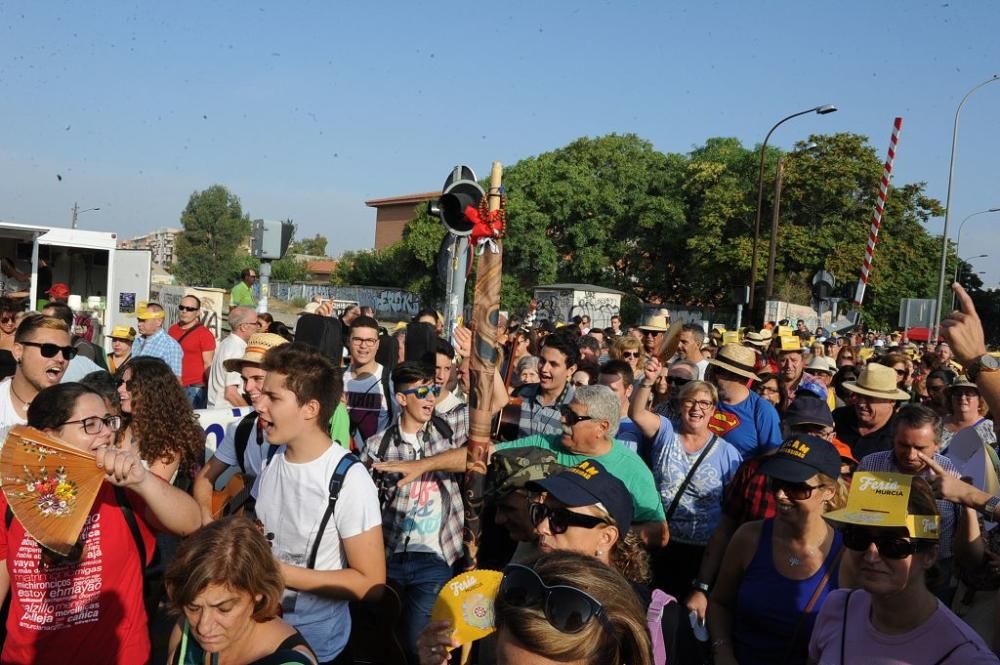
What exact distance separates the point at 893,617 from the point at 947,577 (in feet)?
4.72

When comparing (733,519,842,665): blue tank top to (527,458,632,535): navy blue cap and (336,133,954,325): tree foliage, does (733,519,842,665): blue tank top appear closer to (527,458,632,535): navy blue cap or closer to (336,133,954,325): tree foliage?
(527,458,632,535): navy blue cap

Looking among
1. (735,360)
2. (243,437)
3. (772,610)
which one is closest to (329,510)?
(243,437)

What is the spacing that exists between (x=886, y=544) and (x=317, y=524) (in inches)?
76.2

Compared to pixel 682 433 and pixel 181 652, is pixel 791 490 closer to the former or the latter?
pixel 682 433

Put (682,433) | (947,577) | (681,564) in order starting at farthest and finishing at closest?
1. (682,433)
2. (681,564)
3. (947,577)

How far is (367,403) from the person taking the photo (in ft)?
20.1

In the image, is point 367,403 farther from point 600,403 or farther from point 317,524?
point 317,524

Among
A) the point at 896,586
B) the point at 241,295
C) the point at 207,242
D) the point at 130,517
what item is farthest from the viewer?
the point at 207,242

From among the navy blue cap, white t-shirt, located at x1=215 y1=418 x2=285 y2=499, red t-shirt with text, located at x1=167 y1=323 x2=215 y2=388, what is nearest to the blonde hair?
the navy blue cap

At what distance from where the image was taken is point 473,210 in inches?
138

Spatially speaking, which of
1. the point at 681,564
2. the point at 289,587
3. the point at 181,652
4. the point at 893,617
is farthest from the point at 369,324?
the point at 893,617

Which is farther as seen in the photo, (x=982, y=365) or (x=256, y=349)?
(x=256, y=349)

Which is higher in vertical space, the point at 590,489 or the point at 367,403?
the point at 590,489

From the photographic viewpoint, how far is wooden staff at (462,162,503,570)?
333cm
